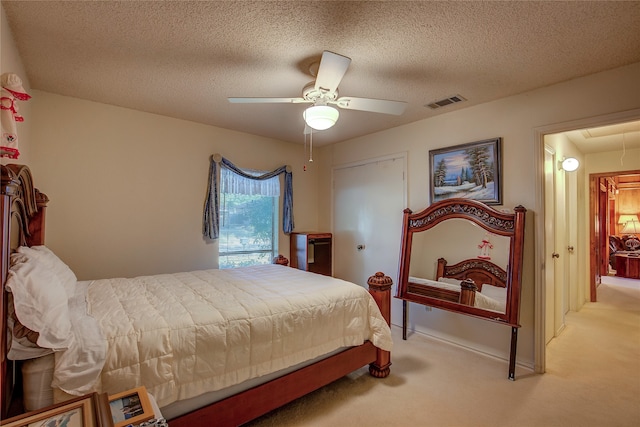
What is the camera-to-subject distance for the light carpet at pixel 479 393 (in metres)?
1.96

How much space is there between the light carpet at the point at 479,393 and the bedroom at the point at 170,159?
0.34 m

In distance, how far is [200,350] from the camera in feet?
5.20

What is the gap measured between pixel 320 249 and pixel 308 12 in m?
3.38

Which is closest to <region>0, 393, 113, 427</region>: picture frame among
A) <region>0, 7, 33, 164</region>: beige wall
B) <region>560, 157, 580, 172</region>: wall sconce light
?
<region>0, 7, 33, 164</region>: beige wall

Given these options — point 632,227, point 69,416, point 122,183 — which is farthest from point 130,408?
point 632,227

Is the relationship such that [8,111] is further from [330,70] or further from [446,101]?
[446,101]

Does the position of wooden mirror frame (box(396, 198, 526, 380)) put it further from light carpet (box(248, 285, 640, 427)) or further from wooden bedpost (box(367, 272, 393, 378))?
wooden bedpost (box(367, 272, 393, 378))

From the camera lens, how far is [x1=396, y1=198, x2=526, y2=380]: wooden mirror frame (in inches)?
101

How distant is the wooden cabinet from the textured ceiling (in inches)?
83.2

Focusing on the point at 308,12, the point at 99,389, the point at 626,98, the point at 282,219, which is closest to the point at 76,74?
the point at 308,12

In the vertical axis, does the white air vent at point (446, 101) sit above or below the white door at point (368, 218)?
above

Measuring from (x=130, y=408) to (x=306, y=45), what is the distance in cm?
210

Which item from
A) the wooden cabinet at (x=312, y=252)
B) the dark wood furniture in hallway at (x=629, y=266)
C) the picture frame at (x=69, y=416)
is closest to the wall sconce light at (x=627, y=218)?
the dark wood furniture in hallway at (x=629, y=266)

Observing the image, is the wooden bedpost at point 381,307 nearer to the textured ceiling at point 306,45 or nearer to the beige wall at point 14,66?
the textured ceiling at point 306,45
